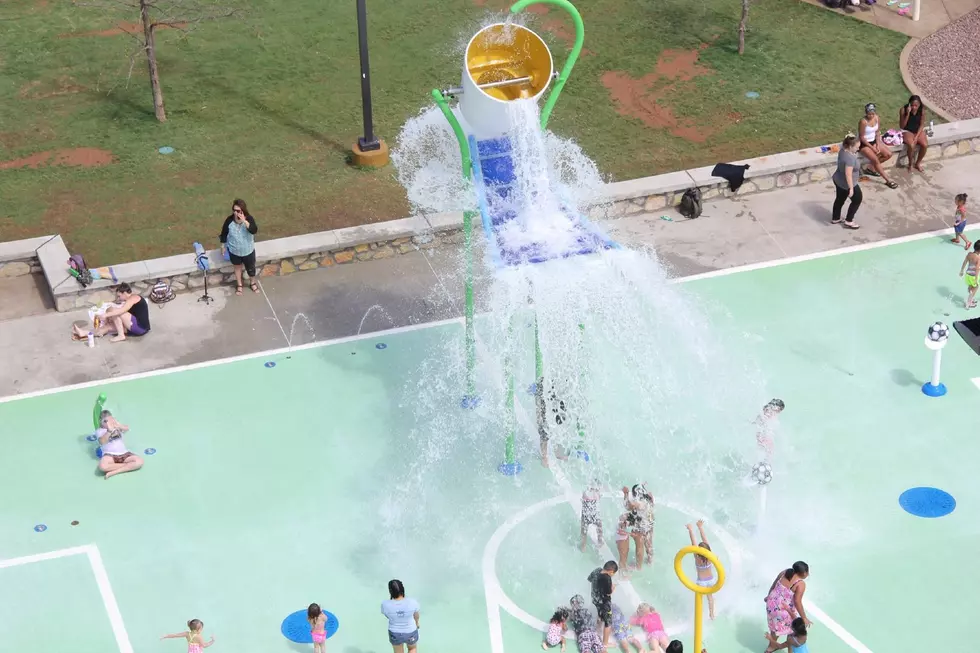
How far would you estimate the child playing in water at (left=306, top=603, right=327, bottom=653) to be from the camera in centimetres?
1259

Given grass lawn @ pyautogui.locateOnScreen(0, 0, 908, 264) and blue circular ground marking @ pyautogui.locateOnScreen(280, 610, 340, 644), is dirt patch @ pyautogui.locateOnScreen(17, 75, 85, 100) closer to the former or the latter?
grass lawn @ pyautogui.locateOnScreen(0, 0, 908, 264)

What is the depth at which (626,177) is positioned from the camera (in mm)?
20094

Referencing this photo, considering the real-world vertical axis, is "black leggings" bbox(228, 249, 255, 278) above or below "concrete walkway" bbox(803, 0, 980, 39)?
below

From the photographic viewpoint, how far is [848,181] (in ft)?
61.8

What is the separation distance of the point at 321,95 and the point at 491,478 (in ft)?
30.2

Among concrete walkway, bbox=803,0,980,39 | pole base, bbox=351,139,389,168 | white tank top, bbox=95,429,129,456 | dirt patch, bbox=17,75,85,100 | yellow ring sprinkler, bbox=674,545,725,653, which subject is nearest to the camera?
yellow ring sprinkler, bbox=674,545,725,653

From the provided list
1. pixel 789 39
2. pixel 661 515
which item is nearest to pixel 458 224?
pixel 661 515

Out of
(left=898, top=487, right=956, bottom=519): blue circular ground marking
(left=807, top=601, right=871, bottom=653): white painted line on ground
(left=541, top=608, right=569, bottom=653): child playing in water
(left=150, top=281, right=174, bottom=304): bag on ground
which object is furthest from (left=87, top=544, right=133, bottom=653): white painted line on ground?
(left=898, top=487, right=956, bottom=519): blue circular ground marking

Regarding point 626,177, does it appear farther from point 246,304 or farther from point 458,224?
point 246,304

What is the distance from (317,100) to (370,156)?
2403mm

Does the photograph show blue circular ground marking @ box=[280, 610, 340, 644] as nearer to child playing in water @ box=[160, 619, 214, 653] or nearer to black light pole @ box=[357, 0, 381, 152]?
child playing in water @ box=[160, 619, 214, 653]

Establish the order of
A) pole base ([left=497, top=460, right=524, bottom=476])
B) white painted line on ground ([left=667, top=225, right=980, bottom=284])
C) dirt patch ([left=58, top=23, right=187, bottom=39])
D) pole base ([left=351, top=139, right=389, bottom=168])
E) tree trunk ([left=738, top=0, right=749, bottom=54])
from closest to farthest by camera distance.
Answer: pole base ([left=497, top=460, right=524, bottom=476])
white painted line on ground ([left=667, top=225, right=980, bottom=284])
pole base ([left=351, top=139, right=389, bottom=168])
tree trunk ([left=738, top=0, right=749, bottom=54])
dirt patch ([left=58, top=23, right=187, bottom=39])

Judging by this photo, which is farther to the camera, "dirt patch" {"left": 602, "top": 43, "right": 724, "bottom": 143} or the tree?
the tree

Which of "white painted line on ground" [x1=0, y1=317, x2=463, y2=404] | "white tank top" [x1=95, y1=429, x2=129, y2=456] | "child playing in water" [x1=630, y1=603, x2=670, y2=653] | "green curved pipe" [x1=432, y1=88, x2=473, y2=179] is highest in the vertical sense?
"green curved pipe" [x1=432, y1=88, x2=473, y2=179]
